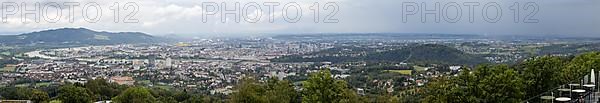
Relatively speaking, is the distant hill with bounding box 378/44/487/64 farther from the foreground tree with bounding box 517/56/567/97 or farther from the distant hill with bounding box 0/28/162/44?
the distant hill with bounding box 0/28/162/44

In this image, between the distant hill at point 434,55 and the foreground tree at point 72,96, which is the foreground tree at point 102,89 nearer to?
the foreground tree at point 72,96

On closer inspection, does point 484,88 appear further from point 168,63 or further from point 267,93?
point 168,63

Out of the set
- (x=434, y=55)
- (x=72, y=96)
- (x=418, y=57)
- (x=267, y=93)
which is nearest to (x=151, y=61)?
(x=418, y=57)

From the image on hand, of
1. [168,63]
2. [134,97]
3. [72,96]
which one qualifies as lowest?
[168,63]

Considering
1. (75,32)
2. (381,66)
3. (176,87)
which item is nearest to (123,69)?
(176,87)

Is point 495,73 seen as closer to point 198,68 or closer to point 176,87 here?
point 176,87

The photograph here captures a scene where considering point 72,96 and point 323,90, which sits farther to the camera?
point 72,96
